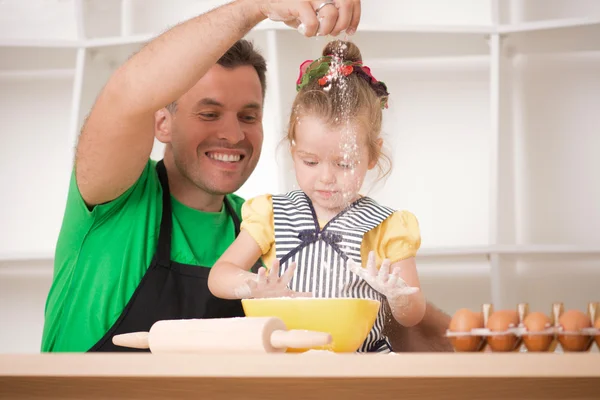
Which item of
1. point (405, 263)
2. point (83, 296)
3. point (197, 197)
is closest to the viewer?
point (405, 263)

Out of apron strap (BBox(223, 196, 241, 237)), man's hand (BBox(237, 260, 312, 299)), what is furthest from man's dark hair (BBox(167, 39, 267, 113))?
man's hand (BBox(237, 260, 312, 299))

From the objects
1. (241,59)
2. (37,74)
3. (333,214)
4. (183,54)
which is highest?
(37,74)

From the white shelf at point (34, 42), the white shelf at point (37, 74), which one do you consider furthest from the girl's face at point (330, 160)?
the white shelf at point (37, 74)

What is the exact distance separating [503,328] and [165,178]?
102cm

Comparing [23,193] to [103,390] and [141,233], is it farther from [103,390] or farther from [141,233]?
[103,390]

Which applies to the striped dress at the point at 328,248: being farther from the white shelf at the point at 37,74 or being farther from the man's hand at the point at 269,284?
the white shelf at the point at 37,74

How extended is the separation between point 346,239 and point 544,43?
51.0 inches

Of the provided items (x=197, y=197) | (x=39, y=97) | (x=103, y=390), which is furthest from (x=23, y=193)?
(x=103, y=390)

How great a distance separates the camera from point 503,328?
0.77 m

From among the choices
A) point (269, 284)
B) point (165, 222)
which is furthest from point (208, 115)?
point (269, 284)

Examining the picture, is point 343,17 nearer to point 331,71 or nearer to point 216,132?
point 331,71

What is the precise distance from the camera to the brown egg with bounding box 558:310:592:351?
0.76m

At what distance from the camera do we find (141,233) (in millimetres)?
1497

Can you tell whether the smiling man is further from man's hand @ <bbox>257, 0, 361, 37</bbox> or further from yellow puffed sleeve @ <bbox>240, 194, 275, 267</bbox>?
yellow puffed sleeve @ <bbox>240, 194, 275, 267</bbox>
